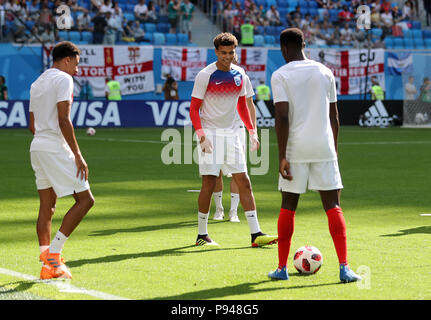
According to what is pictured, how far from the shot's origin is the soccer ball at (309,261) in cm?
777

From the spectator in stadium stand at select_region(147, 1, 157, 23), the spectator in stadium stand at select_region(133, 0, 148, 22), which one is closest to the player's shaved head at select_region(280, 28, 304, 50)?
the spectator in stadium stand at select_region(133, 0, 148, 22)

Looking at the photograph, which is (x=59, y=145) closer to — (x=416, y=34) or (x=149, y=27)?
(x=149, y=27)

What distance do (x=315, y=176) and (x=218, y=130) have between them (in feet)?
8.24

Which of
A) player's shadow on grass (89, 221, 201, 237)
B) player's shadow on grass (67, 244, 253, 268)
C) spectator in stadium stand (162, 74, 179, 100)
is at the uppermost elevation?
player's shadow on grass (67, 244, 253, 268)

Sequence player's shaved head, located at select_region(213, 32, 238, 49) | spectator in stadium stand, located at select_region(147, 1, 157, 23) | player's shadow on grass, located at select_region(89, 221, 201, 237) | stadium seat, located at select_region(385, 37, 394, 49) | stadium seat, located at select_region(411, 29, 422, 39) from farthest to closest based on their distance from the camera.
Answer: stadium seat, located at select_region(411, 29, 422, 39)
stadium seat, located at select_region(385, 37, 394, 49)
spectator in stadium stand, located at select_region(147, 1, 157, 23)
player's shadow on grass, located at select_region(89, 221, 201, 237)
player's shaved head, located at select_region(213, 32, 238, 49)

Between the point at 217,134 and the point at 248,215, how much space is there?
37.6 inches

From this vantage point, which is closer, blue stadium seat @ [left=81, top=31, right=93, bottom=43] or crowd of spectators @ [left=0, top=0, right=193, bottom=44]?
crowd of spectators @ [left=0, top=0, right=193, bottom=44]

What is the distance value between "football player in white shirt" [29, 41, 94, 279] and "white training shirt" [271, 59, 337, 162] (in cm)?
176

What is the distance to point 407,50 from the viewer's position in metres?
41.7

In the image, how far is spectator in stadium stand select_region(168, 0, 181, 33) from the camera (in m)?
39.2

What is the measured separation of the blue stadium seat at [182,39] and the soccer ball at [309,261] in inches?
1255

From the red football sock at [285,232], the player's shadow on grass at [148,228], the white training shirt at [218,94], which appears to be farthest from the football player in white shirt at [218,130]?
the red football sock at [285,232]

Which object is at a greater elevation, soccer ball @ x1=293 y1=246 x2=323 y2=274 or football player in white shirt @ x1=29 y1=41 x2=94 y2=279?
football player in white shirt @ x1=29 y1=41 x2=94 y2=279

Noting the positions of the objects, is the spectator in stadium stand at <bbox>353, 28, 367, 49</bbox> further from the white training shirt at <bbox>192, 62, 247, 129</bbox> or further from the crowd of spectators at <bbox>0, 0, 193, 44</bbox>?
the white training shirt at <bbox>192, 62, 247, 129</bbox>
